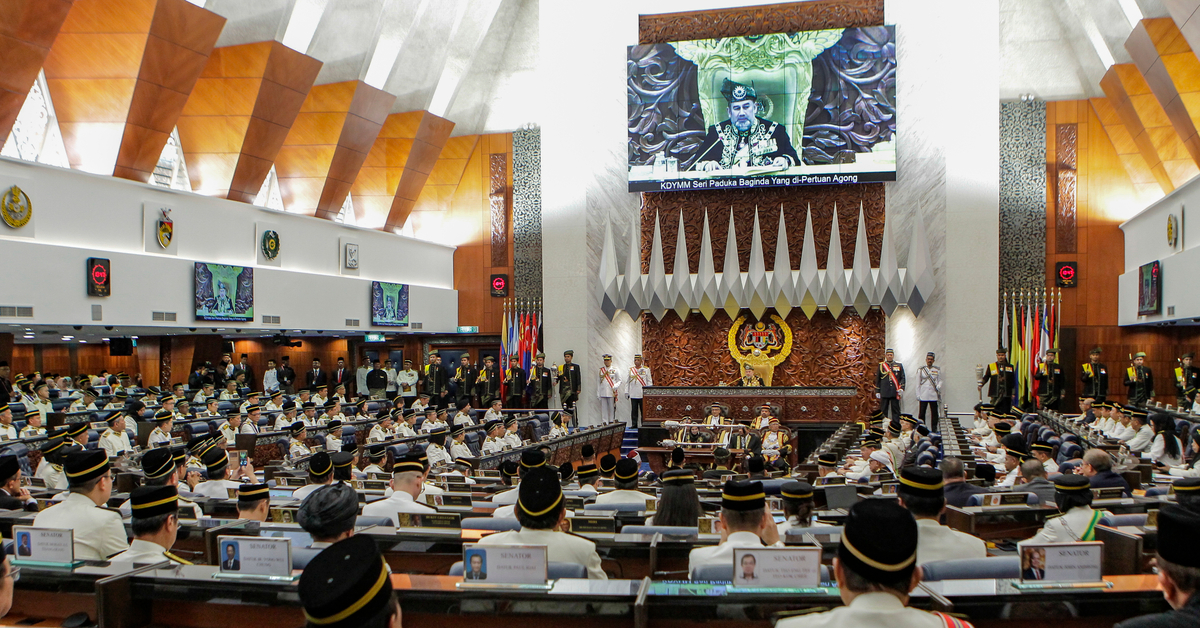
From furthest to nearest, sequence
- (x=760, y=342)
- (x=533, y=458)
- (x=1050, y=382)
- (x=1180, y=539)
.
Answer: (x=760, y=342)
(x=1050, y=382)
(x=533, y=458)
(x=1180, y=539)

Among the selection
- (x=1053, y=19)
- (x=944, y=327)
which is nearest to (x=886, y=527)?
(x=944, y=327)

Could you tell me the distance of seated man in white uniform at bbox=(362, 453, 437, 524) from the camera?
4.79m

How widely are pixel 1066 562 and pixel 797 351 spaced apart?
15.3 meters

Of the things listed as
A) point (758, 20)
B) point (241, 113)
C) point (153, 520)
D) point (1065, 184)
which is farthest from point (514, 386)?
point (153, 520)

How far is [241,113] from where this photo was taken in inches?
579

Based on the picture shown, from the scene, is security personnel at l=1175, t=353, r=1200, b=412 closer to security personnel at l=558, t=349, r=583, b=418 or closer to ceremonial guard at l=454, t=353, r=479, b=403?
security personnel at l=558, t=349, r=583, b=418

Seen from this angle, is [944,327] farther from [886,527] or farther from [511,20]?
[886,527]

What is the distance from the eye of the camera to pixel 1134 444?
10234 mm

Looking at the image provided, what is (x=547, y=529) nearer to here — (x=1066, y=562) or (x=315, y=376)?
(x=1066, y=562)

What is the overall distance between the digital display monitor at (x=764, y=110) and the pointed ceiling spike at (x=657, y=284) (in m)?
1.37

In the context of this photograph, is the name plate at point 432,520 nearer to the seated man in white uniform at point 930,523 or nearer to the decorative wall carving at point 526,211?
the seated man in white uniform at point 930,523

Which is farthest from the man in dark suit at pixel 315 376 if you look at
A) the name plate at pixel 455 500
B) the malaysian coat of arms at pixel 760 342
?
the name plate at pixel 455 500

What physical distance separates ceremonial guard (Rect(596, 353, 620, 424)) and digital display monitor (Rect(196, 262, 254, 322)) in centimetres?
732

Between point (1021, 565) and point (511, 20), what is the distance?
66.3 feet
